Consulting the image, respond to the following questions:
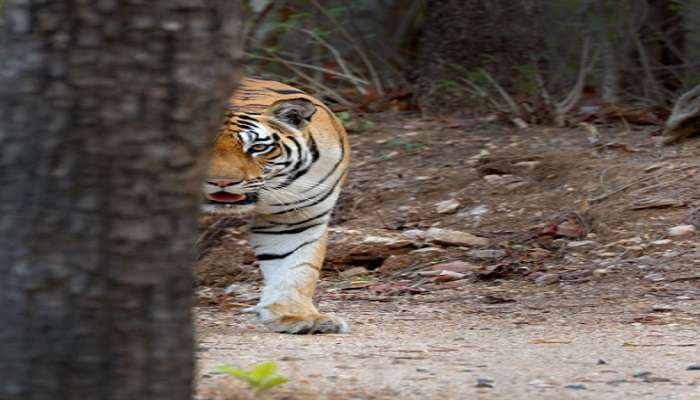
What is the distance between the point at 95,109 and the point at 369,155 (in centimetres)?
737

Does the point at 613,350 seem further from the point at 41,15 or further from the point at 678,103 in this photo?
the point at 678,103

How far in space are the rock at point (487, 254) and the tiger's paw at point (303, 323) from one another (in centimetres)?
231

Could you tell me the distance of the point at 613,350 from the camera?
17.7 ft

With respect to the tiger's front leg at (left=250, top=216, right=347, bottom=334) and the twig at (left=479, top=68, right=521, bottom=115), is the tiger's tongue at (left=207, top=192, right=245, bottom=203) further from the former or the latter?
the twig at (left=479, top=68, right=521, bottom=115)

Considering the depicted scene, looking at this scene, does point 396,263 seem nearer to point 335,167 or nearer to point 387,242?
point 387,242

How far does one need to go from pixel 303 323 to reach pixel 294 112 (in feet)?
3.51

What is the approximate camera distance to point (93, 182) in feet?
9.54

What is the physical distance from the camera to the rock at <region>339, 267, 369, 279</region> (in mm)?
8213

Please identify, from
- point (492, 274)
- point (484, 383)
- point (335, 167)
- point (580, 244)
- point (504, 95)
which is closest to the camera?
point (484, 383)

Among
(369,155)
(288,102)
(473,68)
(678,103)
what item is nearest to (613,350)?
(288,102)

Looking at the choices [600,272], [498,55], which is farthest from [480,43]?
[600,272]

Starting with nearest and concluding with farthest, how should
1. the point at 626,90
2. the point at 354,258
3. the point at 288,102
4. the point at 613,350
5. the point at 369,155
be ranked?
the point at 613,350 → the point at 288,102 → the point at 354,258 → the point at 369,155 → the point at 626,90

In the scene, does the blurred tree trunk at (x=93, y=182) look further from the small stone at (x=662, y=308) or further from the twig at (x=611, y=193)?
the twig at (x=611, y=193)

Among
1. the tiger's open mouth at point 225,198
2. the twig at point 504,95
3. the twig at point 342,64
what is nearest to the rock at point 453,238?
the twig at point 504,95
